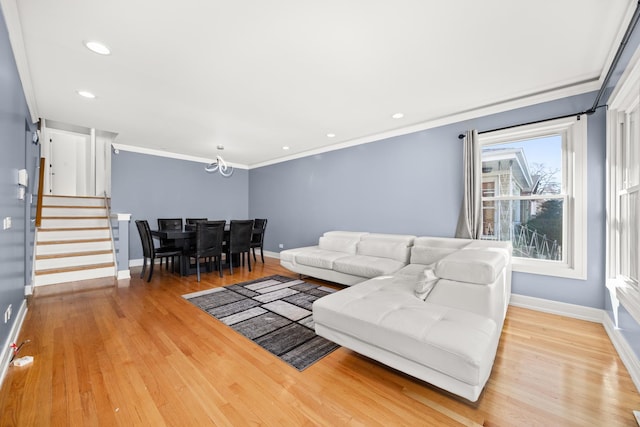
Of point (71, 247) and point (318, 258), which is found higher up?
point (71, 247)

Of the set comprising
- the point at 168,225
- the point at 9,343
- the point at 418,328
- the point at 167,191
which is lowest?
the point at 9,343

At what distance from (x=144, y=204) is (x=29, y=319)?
324 centimetres

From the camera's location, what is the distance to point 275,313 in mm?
2844

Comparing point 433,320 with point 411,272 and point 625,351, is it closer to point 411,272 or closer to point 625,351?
point 411,272

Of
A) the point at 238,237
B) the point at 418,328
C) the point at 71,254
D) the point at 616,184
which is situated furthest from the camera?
the point at 238,237

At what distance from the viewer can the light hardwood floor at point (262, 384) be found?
142 cm

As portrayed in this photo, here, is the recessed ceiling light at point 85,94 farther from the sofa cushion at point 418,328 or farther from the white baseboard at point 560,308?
the white baseboard at point 560,308

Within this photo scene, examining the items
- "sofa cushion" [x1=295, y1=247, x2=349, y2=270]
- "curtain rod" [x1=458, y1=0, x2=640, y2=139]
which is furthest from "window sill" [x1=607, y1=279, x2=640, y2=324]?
"sofa cushion" [x1=295, y1=247, x2=349, y2=270]

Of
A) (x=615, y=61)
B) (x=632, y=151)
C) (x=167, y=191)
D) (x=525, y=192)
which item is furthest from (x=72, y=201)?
(x=632, y=151)

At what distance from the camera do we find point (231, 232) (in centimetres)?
452

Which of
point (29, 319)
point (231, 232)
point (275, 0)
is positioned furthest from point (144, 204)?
point (275, 0)

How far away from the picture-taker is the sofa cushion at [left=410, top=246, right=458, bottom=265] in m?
3.30

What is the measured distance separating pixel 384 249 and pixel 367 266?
61cm

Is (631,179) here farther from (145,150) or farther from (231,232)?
(145,150)
